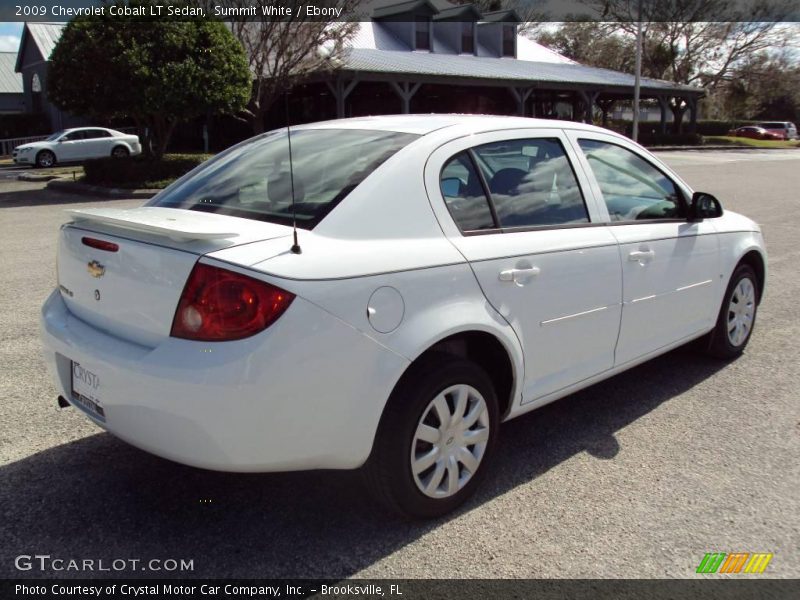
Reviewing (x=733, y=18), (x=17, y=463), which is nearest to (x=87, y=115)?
(x=17, y=463)

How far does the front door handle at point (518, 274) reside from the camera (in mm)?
3256

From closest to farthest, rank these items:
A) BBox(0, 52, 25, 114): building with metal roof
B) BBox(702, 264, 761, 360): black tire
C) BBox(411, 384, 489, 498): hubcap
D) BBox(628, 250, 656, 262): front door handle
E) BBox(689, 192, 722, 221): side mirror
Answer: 1. BBox(411, 384, 489, 498): hubcap
2. BBox(628, 250, 656, 262): front door handle
3. BBox(689, 192, 722, 221): side mirror
4. BBox(702, 264, 761, 360): black tire
5. BBox(0, 52, 25, 114): building with metal roof

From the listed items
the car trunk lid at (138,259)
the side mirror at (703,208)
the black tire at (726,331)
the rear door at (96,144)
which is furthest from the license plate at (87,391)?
the rear door at (96,144)

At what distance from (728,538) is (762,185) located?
62.9 ft

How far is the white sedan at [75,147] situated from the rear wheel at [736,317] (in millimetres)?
26051

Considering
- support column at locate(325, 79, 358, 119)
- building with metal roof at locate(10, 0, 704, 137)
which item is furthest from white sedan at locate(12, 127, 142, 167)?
support column at locate(325, 79, 358, 119)

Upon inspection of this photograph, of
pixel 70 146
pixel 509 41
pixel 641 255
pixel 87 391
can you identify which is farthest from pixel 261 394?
pixel 509 41

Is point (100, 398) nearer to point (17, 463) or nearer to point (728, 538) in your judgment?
point (17, 463)

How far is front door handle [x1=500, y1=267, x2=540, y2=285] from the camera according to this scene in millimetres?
3256

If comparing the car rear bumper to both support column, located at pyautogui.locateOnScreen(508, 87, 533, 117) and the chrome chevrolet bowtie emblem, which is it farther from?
support column, located at pyautogui.locateOnScreen(508, 87, 533, 117)

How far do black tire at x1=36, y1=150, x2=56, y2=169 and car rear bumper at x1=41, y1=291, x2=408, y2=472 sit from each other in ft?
92.8

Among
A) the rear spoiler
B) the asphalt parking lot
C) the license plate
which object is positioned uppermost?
the rear spoiler

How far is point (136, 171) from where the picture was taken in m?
17.7

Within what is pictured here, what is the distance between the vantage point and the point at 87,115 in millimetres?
17062
